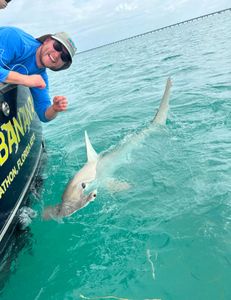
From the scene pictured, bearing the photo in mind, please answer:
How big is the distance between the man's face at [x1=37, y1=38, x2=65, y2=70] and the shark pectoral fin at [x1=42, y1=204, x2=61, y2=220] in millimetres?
1655

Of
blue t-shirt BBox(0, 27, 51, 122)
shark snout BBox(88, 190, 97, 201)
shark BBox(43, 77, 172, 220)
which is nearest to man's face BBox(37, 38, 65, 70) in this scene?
blue t-shirt BBox(0, 27, 51, 122)

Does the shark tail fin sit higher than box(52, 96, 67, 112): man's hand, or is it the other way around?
box(52, 96, 67, 112): man's hand

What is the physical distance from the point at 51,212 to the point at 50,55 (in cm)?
183

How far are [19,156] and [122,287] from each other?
5.83 ft

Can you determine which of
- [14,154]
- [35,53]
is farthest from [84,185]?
[35,53]

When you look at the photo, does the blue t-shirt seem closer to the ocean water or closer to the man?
the man

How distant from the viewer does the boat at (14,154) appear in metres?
3.27

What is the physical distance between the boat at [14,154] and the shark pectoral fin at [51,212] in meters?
0.32

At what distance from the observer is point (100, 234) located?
3.62m

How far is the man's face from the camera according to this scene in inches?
148

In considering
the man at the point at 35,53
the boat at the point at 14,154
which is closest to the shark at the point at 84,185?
the boat at the point at 14,154

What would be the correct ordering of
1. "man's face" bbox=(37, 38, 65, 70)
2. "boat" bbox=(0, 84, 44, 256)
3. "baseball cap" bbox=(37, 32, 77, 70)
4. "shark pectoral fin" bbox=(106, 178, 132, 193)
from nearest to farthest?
"boat" bbox=(0, 84, 44, 256)
"baseball cap" bbox=(37, 32, 77, 70)
"man's face" bbox=(37, 38, 65, 70)
"shark pectoral fin" bbox=(106, 178, 132, 193)

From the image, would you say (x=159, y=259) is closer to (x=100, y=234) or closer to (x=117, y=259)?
(x=117, y=259)

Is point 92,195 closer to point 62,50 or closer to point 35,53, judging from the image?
point 62,50
